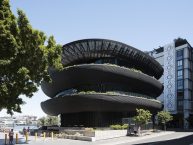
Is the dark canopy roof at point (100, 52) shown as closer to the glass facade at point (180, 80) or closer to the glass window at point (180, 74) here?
the glass window at point (180, 74)

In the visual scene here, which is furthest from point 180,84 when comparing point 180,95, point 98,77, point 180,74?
point 98,77

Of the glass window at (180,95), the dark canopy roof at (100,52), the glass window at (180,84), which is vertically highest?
the dark canopy roof at (100,52)

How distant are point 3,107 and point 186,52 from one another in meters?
79.9

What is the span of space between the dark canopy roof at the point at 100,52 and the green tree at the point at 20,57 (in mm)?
27722

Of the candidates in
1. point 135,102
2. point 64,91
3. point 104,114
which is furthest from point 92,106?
point 64,91

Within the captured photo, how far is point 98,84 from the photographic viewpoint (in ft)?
197

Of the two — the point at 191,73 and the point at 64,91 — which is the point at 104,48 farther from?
the point at 191,73

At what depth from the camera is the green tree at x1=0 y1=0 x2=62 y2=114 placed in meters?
25.1

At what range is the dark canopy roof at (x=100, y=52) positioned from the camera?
5694 centimetres

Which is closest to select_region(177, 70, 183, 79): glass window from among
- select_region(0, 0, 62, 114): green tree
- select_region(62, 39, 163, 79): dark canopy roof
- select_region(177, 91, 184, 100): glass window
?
select_region(177, 91, 184, 100): glass window

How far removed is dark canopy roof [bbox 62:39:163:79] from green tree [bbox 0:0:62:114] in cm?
2772

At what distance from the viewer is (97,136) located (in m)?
39.6

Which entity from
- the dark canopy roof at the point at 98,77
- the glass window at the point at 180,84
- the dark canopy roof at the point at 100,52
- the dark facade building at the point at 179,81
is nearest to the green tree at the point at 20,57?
the dark canopy roof at the point at 98,77

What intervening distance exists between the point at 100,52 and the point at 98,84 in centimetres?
610
